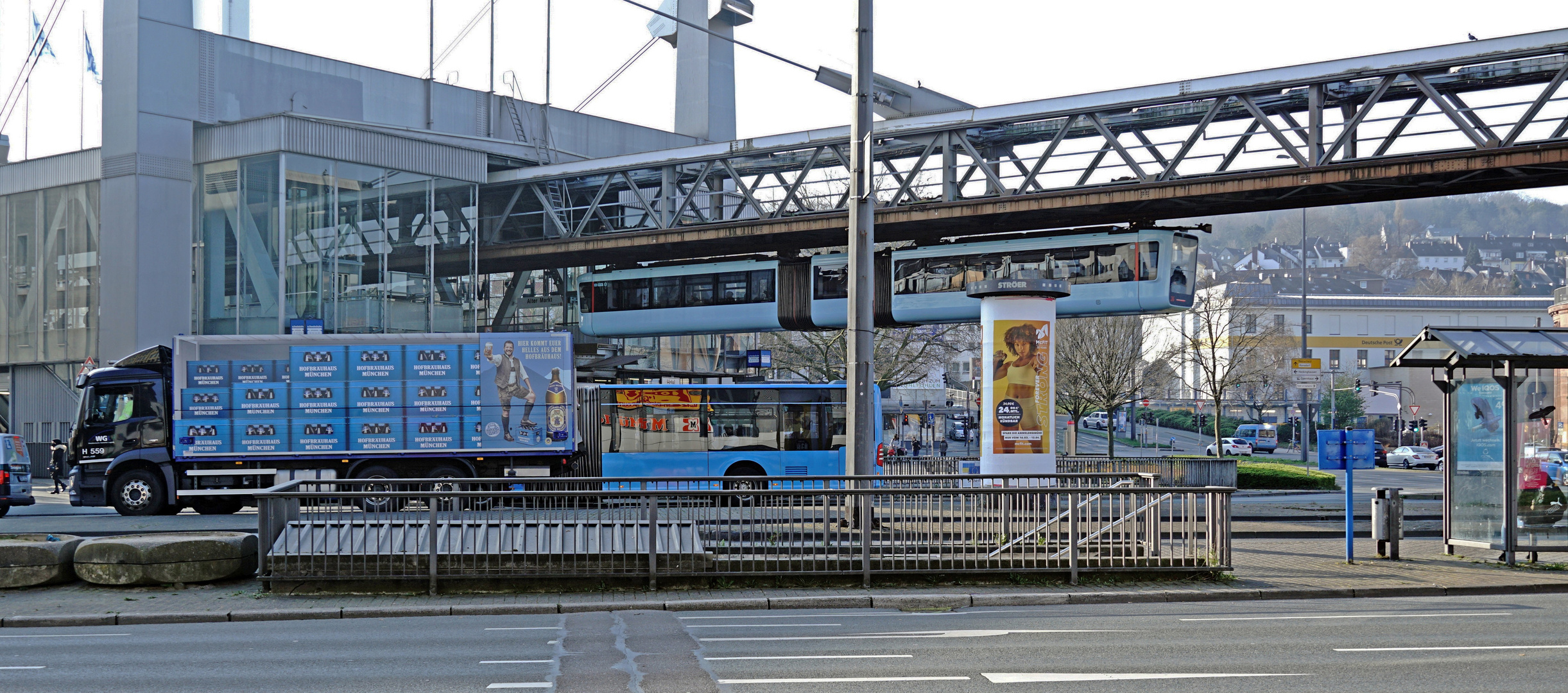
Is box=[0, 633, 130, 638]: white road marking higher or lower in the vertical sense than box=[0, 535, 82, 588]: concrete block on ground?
lower

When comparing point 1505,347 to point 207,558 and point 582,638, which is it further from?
point 207,558

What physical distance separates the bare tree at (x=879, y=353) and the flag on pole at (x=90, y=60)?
23.4 m

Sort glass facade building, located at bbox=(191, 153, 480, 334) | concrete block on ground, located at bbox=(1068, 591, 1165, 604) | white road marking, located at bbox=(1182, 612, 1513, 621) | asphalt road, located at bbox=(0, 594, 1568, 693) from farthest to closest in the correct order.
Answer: glass facade building, located at bbox=(191, 153, 480, 334)
concrete block on ground, located at bbox=(1068, 591, 1165, 604)
white road marking, located at bbox=(1182, 612, 1513, 621)
asphalt road, located at bbox=(0, 594, 1568, 693)

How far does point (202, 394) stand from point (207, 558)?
12042 mm

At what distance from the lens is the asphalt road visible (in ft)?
27.2

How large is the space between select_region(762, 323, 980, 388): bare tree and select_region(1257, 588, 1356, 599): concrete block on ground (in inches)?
1071

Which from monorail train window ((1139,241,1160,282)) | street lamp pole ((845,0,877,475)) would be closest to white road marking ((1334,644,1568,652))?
street lamp pole ((845,0,877,475))

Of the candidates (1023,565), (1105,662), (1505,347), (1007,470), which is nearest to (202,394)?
(1007,470)

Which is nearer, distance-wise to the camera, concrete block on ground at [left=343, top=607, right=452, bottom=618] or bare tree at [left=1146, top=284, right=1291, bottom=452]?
concrete block on ground at [left=343, top=607, right=452, bottom=618]

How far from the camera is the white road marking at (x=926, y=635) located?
1023cm

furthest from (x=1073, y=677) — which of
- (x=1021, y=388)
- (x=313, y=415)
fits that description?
(x=313, y=415)

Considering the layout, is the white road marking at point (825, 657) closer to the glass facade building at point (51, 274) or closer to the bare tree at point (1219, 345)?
the bare tree at point (1219, 345)

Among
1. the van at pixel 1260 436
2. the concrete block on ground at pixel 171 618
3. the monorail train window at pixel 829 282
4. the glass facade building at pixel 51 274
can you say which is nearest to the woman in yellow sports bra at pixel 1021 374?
the concrete block on ground at pixel 171 618

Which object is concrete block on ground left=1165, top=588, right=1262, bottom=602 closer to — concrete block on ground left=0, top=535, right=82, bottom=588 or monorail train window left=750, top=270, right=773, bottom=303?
concrete block on ground left=0, top=535, right=82, bottom=588
